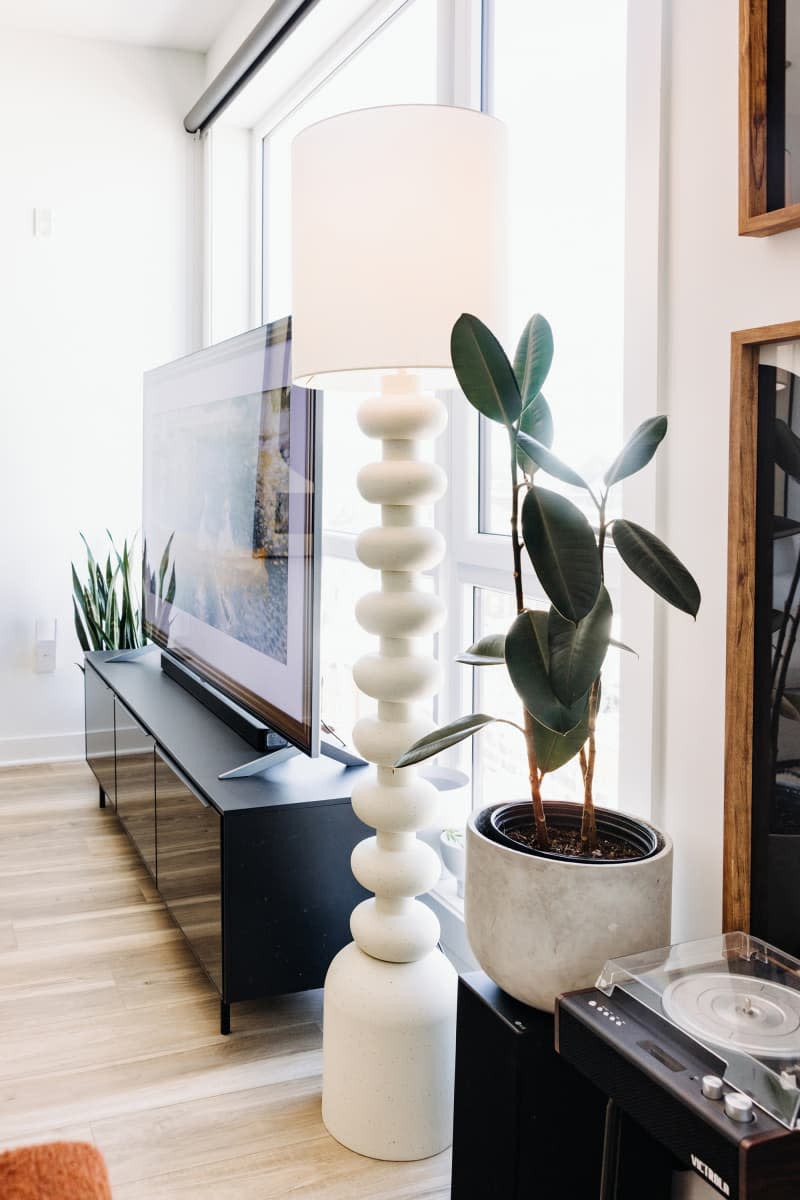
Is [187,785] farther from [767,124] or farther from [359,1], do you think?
[359,1]

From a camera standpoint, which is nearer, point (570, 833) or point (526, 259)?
point (570, 833)

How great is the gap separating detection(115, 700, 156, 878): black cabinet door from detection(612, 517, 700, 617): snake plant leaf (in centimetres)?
178

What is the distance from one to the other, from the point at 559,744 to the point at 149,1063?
119cm

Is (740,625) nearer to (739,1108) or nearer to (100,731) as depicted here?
(739,1108)

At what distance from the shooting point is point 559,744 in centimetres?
135

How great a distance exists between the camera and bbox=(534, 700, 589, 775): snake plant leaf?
134 centimetres

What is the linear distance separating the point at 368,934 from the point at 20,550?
283 cm

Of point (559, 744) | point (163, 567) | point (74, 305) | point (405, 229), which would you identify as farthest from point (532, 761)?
point (74, 305)

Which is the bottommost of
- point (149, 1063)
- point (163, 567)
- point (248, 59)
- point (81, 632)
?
point (149, 1063)

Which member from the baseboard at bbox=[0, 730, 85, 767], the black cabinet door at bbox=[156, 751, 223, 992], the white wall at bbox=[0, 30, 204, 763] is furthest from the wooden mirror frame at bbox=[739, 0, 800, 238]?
the baseboard at bbox=[0, 730, 85, 767]

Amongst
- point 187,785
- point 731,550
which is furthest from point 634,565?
point 187,785

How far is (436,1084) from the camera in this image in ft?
5.72

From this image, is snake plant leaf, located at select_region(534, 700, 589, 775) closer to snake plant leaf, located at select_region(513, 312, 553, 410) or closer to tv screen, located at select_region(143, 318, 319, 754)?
snake plant leaf, located at select_region(513, 312, 553, 410)

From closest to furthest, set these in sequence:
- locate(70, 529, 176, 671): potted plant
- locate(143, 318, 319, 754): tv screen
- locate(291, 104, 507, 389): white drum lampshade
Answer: locate(291, 104, 507, 389): white drum lampshade < locate(143, 318, 319, 754): tv screen < locate(70, 529, 176, 671): potted plant
